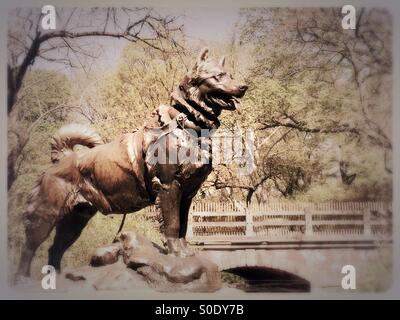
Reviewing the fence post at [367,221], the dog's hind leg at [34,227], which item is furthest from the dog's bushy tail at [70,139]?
the fence post at [367,221]

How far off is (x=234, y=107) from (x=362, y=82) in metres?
1.18

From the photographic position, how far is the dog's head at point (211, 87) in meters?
5.72

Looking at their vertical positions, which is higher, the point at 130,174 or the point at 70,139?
the point at 70,139

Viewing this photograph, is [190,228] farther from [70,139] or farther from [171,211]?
[70,139]

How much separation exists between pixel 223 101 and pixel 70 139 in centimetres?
131

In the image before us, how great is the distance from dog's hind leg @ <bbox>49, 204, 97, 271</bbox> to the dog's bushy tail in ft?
1.56

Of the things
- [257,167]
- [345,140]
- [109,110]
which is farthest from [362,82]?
[109,110]

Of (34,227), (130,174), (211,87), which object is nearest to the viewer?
(211,87)

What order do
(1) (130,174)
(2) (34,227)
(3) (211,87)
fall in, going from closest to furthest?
(3) (211,87) < (1) (130,174) < (2) (34,227)

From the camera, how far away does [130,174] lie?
588 cm

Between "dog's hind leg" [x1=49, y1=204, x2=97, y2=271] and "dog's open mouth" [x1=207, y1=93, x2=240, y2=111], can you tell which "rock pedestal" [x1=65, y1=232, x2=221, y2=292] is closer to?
"dog's hind leg" [x1=49, y1=204, x2=97, y2=271]

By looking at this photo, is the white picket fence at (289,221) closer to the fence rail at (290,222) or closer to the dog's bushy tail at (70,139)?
the fence rail at (290,222)

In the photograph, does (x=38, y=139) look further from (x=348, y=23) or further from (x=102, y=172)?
(x=348, y=23)

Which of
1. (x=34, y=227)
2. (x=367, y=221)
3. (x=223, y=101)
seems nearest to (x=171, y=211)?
(x=223, y=101)
